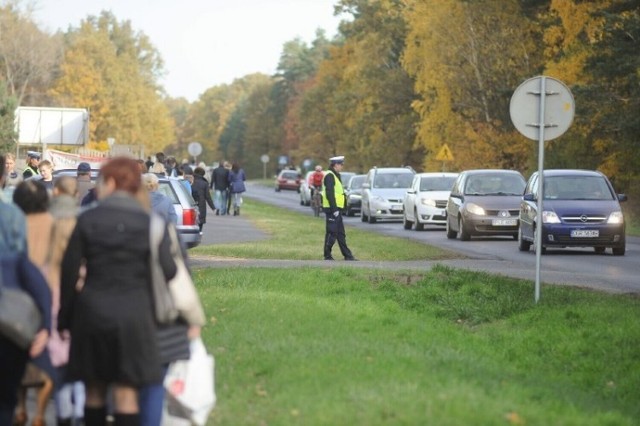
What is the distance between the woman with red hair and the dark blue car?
70.8ft

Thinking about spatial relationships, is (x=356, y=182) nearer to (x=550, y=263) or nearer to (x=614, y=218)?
(x=614, y=218)

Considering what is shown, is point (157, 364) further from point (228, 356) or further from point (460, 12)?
point (460, 12)

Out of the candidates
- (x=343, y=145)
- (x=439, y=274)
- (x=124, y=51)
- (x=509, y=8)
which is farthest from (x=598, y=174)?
(x=124, y=51)

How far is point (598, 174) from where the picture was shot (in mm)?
31297

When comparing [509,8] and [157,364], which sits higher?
[509,8]

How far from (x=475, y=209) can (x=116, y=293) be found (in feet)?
90.8

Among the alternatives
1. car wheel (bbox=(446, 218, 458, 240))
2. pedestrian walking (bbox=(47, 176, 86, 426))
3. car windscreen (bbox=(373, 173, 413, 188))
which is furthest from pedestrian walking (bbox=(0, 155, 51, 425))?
car windscreen (bbox=(373, 173, 413, 188))

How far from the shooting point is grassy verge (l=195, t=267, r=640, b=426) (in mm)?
9766

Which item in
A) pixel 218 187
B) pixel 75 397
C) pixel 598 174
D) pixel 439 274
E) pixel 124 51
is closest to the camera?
pixel 75 397

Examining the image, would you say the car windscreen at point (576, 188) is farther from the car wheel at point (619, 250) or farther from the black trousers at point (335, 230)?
the black trousers at point (335, 230)

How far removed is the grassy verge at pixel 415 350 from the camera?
977 centimetres

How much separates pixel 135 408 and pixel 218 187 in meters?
46.1

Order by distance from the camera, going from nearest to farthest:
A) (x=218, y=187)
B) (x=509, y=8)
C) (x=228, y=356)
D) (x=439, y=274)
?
1. (x=228, y=356)
2. (x=439, y=274)
3. (x=218, y=187)
4. (x=509, y=8)

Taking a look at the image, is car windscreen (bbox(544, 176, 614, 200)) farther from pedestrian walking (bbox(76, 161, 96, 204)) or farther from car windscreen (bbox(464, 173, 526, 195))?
pedestrian walking (bbox(76, 161, 96, 204))
